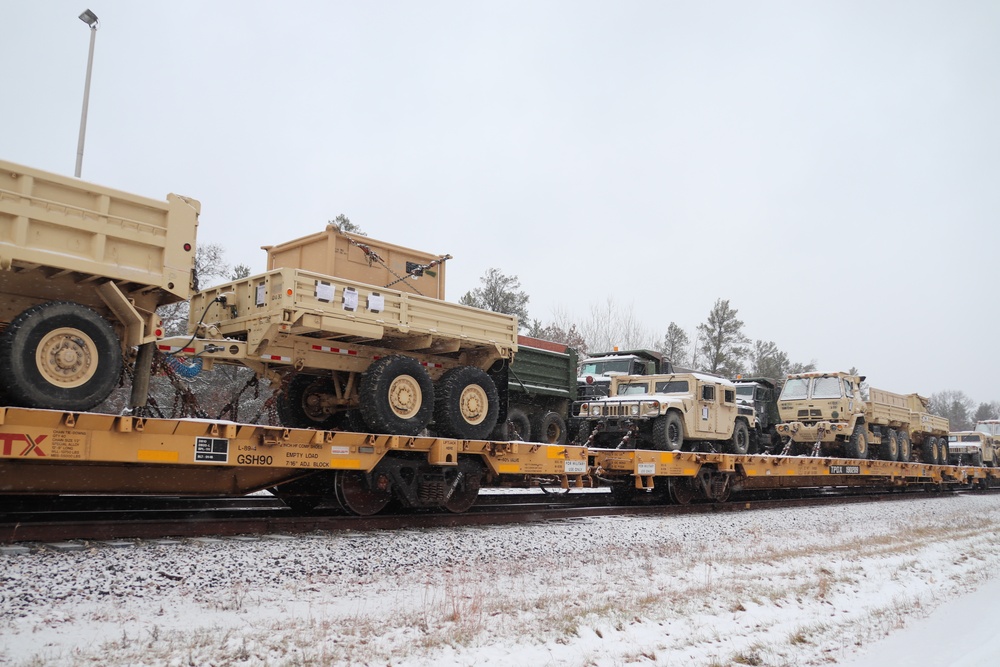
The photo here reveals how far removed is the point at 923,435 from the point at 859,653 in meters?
22.1

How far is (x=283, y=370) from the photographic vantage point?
9180 mm

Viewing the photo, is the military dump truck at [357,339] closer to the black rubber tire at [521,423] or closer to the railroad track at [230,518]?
the railroad track at [230,518]

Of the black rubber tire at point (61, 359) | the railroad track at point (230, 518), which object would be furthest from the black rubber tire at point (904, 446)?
the black rubber tire at point (61, 359)

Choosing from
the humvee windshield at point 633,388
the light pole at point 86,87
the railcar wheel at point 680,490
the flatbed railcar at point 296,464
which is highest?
the light pole at point 86,87

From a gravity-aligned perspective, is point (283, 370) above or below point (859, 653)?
above

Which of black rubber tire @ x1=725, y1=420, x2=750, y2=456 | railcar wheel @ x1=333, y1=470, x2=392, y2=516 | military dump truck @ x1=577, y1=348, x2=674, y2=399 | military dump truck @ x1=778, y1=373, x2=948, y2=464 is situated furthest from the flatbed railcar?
military dump truck @ x1=778, y1=373, x2=948, y2=464

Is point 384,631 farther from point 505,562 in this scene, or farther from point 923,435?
point 923,435

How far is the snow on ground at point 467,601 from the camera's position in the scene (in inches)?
180

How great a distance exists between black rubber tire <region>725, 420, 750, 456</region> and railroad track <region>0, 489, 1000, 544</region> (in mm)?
3129

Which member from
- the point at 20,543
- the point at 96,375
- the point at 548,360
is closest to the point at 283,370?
the point at 96,375

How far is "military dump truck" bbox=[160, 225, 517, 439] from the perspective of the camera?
8148mm

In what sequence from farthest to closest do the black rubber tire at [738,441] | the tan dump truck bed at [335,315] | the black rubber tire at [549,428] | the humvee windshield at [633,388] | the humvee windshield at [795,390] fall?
the humvee windshield at [795,390]
the black rubber tire at [738,441]
the humvee windshield at [633,388]
the black rubber tire at [549,428]
the tan dump truck bed at [335,315]

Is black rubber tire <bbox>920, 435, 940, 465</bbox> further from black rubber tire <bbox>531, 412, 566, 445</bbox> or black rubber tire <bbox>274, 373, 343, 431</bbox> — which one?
black rubber tire <bbox>274, 373, 343, 431</bbox>

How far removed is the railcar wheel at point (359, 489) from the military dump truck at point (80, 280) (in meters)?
2.55
